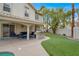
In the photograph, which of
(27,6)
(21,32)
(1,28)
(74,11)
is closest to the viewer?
(1,28)

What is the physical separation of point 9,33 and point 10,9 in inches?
106

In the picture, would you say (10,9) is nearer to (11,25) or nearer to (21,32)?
(11,25)

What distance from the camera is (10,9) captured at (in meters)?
15.5

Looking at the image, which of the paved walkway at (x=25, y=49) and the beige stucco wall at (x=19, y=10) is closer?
the paved walkway at (x=25, y=49)

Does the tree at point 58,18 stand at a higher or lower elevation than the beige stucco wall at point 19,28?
higher

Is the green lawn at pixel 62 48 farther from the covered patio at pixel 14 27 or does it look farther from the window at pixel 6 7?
the window at pixel 6 7

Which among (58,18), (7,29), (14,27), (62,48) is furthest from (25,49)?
(58,18)

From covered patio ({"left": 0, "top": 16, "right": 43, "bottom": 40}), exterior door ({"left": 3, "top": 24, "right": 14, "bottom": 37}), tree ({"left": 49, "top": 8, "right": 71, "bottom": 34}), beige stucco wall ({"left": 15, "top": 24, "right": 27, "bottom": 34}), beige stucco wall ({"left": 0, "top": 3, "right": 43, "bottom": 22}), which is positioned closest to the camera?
covered patio ({"left": 0, "top": 16, "right": 43, "bottom": 40})

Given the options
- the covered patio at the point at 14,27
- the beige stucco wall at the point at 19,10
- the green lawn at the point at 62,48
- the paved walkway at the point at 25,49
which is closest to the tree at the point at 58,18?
the covered patio at the point at 14,27

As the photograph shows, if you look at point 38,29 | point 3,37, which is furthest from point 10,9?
point 38,29

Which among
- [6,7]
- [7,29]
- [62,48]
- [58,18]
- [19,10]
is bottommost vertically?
[62,48]

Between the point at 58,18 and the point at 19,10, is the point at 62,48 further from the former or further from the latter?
the point at 58,18

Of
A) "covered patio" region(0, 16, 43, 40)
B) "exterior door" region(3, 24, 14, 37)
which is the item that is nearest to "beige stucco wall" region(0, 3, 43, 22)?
"covered patio" region(0, 16, 43, 40)

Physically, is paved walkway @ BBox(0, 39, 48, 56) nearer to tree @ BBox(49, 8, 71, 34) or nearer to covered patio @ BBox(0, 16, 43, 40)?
covered patio @ BBox(0, 16, 43, 40)
